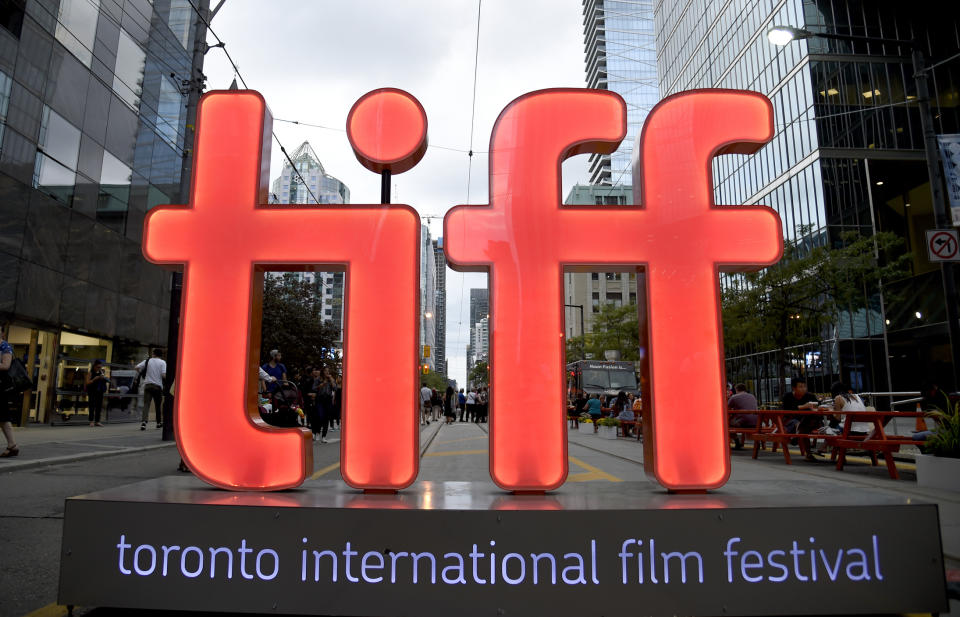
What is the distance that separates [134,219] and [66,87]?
487cm

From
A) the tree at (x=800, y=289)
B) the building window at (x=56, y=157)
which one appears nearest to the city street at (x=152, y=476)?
the building window at (x=56, y=157)

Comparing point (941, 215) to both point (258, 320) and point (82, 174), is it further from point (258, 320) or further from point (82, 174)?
point (82, 174)

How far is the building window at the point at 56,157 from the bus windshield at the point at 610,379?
2210 centimetres

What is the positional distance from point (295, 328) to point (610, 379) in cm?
1579

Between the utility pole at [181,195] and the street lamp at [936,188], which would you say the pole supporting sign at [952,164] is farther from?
the utility pole at [181,195]

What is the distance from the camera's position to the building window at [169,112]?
22922 mm

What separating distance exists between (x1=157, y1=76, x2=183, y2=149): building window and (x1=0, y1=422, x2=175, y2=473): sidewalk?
1269 centimetres

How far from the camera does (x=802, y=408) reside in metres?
11.7

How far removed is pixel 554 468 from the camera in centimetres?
366

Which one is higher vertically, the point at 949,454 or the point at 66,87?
the point at 66,87

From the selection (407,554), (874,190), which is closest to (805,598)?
(407,554)

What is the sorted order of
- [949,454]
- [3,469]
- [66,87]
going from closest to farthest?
1. [949,454]
2. [3,469]
3. [66,87]

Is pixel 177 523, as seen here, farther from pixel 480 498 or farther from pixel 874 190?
pixel 874 190

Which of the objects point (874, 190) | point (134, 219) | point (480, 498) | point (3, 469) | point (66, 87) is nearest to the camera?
point (480, 498)
